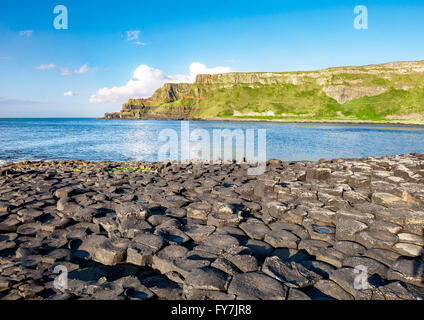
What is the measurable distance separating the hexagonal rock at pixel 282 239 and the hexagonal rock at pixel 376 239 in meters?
1.00

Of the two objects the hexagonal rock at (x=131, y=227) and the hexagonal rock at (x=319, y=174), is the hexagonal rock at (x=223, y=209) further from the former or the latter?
the hexagonal rock at (x=319, y=174)

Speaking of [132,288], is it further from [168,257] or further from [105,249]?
[105,249]

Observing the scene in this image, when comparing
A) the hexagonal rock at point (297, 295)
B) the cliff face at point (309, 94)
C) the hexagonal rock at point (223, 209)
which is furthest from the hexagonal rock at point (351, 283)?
the cliff face at point (309, 94)

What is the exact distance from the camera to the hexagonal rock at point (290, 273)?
3004mm

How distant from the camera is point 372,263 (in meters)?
3.51

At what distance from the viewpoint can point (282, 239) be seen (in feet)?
14.0

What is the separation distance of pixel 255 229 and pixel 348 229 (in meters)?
1.56

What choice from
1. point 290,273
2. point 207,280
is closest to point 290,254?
point 290,273

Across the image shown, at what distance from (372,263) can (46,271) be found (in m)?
4.44

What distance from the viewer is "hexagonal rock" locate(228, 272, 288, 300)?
2754 mm

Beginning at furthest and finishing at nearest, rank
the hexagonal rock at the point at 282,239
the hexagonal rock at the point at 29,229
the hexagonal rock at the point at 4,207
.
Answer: the hexagonal rock at the point at 4,207
the hexagonal rock at the point at 29,229
the hexagonal rock at the point at 282,239

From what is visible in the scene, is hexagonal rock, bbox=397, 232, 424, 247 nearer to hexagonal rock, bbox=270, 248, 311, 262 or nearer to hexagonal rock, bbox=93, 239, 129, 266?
hexagonal rock, bbox=270, 248, 311, 262

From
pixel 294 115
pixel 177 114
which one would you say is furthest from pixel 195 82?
pixel 294 115

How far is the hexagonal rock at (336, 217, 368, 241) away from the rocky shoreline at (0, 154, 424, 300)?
2 centimetres
